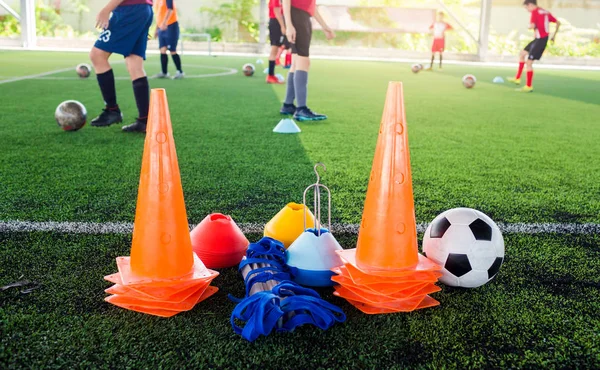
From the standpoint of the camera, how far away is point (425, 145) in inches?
205

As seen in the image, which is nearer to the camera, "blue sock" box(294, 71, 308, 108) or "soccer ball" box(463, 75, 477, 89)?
"blue sock" box(294, 71, 308, 108)

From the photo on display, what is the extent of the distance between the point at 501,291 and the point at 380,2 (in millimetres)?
27956

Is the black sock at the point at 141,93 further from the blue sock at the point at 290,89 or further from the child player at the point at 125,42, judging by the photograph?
the blue sock at the point at 290,89

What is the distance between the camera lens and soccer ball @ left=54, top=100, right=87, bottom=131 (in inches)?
204

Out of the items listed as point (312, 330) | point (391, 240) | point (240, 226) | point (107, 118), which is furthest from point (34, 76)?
point (312, 330)

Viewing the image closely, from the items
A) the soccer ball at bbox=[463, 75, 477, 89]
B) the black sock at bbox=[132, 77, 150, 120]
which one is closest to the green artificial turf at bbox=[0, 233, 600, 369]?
the black sock at bbox=[132, 77, 150, 120]

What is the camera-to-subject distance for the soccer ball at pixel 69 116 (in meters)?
5.19

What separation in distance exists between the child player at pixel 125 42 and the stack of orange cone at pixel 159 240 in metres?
3.37

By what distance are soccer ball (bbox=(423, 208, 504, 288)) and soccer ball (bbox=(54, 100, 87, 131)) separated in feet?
13.1

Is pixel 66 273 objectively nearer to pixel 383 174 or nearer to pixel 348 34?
pixel 383 174

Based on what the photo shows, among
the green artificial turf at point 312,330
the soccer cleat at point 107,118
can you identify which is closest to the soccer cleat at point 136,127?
the soccer cleat at point 107,118

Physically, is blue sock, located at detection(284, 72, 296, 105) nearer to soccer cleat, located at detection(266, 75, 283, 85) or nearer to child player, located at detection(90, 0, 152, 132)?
child player, located at detection(90, 0, 152, 132)

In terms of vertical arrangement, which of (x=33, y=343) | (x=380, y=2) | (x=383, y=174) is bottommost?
(x=33, y=343)

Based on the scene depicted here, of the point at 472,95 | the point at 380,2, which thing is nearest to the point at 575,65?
the point at 380,2
